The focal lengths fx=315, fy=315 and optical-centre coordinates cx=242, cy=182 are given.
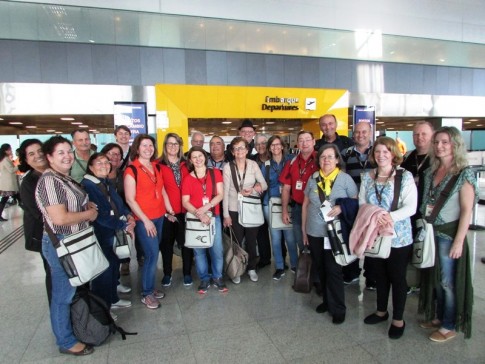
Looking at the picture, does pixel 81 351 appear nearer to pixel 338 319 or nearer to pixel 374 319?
pixel 338 319

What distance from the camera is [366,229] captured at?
2.34m

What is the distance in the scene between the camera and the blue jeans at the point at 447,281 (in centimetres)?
234

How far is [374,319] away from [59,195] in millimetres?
2618

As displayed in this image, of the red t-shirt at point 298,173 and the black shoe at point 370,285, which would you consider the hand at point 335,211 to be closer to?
the red t-shirt at point 298,173

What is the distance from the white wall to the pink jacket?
9681 millimetres

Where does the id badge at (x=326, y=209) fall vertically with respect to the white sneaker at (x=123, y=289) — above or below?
above

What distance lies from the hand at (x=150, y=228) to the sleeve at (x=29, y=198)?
2.77 feet

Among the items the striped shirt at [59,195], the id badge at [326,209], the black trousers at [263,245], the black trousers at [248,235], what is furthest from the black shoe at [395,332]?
the striped shirt at [59,195]

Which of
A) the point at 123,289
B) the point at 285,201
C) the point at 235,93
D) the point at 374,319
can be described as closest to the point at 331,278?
the point at 374,319

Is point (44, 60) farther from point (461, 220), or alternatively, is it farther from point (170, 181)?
point (461, 220)

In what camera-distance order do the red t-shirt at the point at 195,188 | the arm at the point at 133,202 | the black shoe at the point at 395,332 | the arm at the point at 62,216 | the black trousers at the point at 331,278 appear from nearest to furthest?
the arm at the point at 62,216 < the black shoe at the point at 395,332 < the black trousers at the point at 331,278 < the arm at the point at 133,202 < the red t-shirt at the point at 195,188

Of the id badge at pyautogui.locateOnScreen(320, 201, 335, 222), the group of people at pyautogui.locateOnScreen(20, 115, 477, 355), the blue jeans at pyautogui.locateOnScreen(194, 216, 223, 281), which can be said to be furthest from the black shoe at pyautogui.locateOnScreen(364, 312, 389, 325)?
the blue jeans at pyautogui.locateOnScreen(194, 216, 223, 281)

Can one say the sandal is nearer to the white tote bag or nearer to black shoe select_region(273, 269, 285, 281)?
the white tote bag

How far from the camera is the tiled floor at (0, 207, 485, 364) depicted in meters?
2.25
